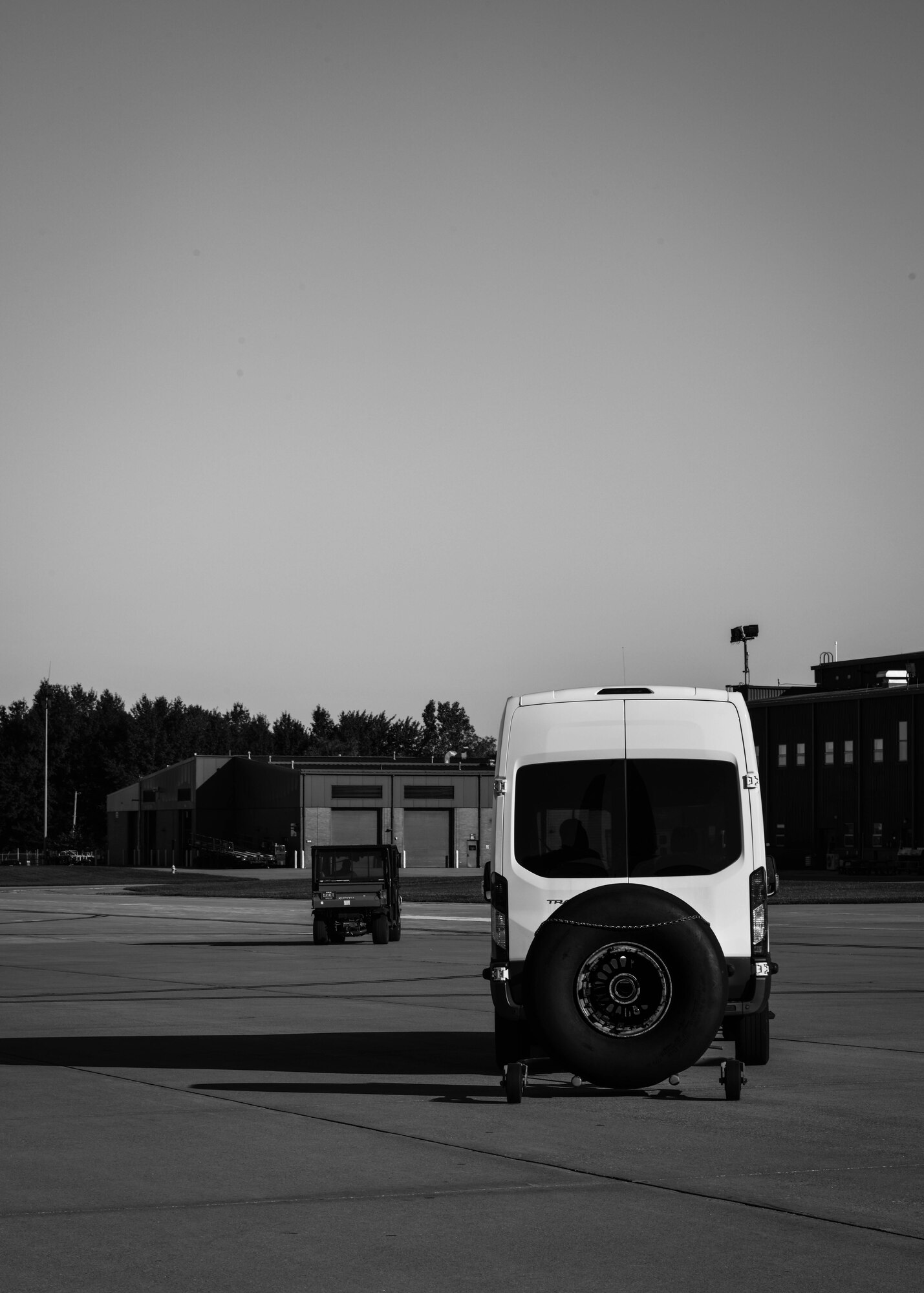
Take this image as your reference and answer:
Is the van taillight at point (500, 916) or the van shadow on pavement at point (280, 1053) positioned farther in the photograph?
the van shadow on pavement at point (280, 1053)

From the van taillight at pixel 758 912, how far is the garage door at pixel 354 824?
92339mm

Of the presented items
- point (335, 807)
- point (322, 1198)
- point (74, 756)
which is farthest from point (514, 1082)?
point (74, 756)

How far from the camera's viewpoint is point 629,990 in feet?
34.1

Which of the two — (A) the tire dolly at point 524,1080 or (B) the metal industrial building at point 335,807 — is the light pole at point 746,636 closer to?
(B) the metal industrial building at point 335,807

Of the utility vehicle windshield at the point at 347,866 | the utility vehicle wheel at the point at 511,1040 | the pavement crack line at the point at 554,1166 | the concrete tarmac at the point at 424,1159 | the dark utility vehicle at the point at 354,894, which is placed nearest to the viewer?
the concrete tarmac at the point at 424,1159

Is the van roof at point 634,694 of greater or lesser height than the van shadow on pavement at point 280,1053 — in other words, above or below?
above

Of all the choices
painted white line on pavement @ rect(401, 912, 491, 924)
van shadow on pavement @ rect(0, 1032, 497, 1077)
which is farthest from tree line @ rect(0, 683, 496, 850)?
van shadow on pavement @ rect(0, 1032, 497, 1077)

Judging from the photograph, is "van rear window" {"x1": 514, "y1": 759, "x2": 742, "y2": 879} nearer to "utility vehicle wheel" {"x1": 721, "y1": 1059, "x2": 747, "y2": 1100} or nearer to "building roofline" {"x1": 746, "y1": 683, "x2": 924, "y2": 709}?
"utility vehicle wheel" {"x1": 721, "y1": 1059, "x2": 747, "y2": 1100}

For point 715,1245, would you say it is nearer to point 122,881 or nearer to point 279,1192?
point 279,1192

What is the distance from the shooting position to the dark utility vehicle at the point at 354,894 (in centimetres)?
3347

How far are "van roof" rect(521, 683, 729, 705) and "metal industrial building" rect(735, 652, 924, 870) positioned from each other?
75.4 m

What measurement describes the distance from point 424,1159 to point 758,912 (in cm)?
356

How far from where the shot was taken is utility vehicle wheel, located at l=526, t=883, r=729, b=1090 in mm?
10312

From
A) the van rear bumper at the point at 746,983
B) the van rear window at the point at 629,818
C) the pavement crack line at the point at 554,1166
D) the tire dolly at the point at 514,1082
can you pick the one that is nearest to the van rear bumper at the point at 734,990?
the van rear bumper at the point at 746,983
